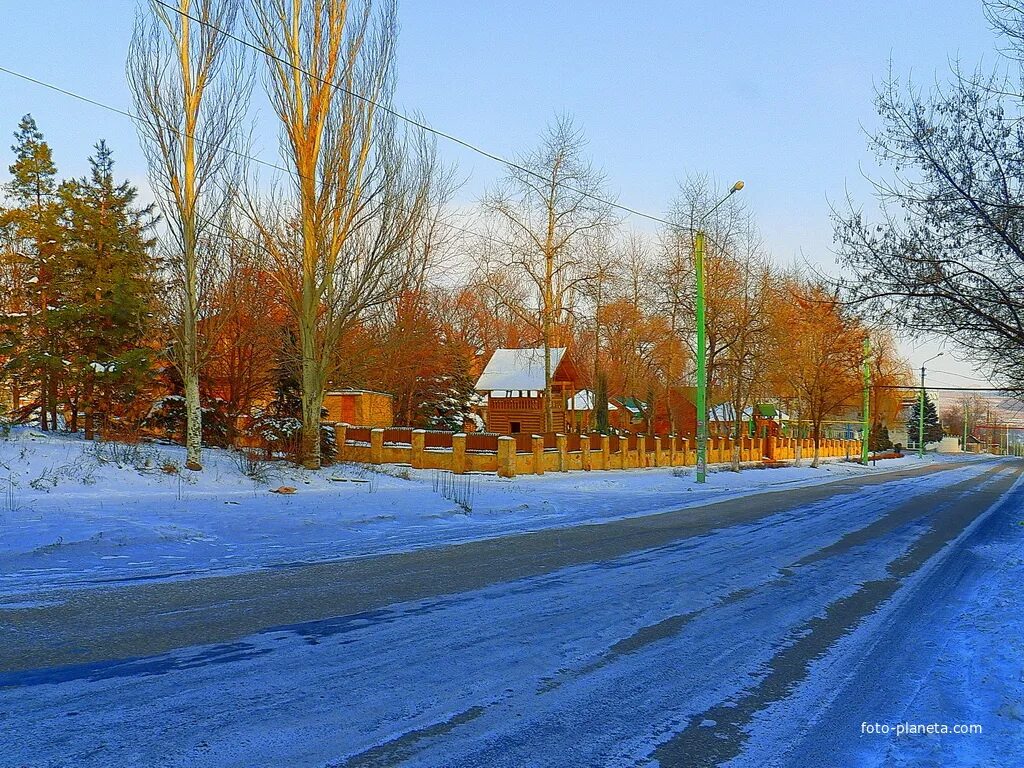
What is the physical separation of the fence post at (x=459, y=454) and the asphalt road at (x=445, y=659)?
15.9 metres

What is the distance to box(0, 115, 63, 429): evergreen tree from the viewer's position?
2588 centimetres

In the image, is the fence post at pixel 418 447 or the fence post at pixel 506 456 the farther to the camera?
the fence post at pixel 418 447

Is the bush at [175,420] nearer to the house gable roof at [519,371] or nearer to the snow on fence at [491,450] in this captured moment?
the snow on fence at [491,450]

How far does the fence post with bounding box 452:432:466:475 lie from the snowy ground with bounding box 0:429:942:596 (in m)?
4.93

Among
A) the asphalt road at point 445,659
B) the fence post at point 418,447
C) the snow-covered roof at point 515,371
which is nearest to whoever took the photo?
the asphalt road at point 445,659

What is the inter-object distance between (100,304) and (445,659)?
24548mm

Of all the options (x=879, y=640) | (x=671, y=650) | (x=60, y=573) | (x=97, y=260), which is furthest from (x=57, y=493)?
(x=97, y=260)

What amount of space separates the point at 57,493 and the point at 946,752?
40.0 feet

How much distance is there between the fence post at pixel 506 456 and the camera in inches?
952

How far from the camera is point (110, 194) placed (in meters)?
28.2

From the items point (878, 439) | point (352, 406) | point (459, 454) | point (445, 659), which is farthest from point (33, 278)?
point (878, 439)

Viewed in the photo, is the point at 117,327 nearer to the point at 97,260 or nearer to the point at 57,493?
the point at 97,260

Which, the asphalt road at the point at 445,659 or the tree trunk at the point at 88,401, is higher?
the tree trunk at the point at 88,401

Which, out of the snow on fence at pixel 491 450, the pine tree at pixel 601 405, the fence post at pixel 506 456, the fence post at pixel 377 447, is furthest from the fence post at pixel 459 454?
the pine tree at pixel 601 405
